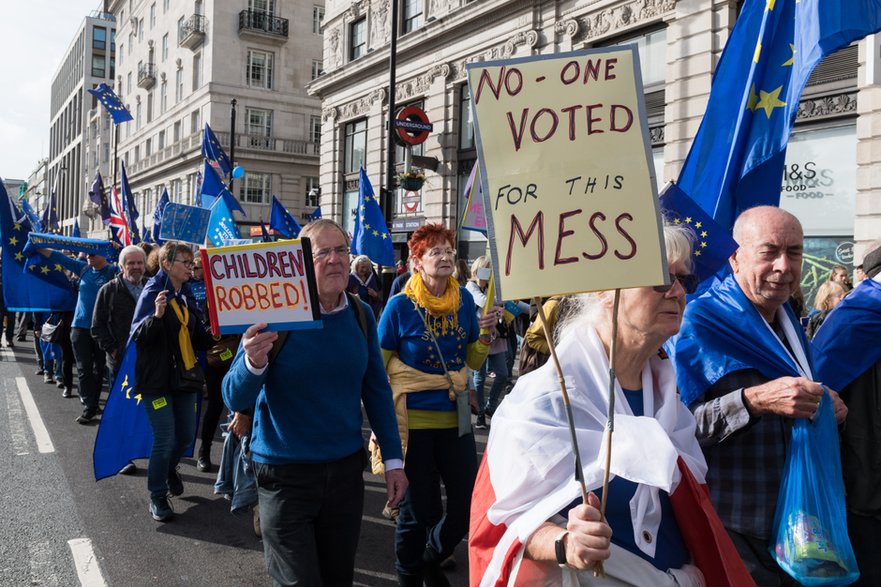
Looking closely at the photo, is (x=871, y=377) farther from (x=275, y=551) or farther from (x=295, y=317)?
(x=275, y=551)

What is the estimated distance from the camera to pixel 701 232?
3.08 metres

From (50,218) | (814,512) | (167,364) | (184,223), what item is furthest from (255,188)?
(814,512)

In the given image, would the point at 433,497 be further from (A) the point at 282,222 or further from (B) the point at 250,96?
(B) the point at 250,96

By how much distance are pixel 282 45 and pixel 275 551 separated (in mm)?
43150

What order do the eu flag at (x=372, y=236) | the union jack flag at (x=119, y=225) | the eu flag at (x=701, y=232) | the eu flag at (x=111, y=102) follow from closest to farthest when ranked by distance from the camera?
the eu flag at (x=701, y=232), the eu flag at (x=372, y=236), the union jack flag at (x=119, y=225), the eu flag at (x=111, y=102)

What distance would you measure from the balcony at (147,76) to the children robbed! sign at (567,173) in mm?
53605

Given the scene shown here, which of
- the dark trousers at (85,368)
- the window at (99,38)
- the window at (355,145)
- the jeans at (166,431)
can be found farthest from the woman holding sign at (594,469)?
the window at (99,38)

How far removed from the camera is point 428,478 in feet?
13.3

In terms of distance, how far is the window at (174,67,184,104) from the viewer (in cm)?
4459

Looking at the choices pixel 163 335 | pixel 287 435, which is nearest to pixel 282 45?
pixel 163 335

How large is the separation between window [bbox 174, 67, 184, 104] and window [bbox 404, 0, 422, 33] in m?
25.8

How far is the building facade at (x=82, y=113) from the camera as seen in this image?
242ft

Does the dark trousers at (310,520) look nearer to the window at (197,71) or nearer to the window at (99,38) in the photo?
the window at (197,71)

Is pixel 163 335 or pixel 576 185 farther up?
pixel 576 185
